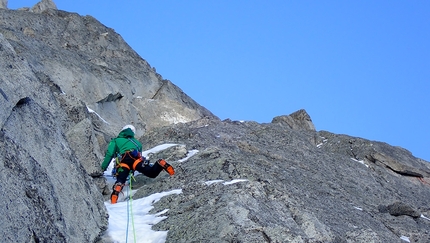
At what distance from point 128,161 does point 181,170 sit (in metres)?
1.44

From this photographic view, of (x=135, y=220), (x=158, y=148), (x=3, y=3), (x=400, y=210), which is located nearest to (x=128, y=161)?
(x=135, y=220)

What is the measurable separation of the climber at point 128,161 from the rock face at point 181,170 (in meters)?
0.36

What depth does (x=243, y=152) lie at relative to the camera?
21594 millimetres

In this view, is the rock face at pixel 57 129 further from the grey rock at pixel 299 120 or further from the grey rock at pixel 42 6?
the grey rock at pixel 42 6

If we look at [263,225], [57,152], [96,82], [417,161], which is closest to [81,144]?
[57,152]

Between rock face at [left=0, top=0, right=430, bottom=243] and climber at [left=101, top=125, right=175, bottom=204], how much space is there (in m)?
0.36

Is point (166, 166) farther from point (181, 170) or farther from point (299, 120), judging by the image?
point (299, 120)

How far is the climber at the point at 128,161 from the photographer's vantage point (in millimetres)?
16500

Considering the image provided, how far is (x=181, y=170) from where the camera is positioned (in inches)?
672

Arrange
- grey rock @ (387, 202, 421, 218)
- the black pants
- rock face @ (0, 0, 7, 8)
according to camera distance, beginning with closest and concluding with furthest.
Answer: the black pants < grey rock @ (387, 202, 421, 218) < rock face @ (0, 0, 7, 8)

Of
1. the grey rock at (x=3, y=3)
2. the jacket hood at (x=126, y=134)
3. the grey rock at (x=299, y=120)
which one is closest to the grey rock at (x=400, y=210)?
the jacket hood at (x=126, y=134)

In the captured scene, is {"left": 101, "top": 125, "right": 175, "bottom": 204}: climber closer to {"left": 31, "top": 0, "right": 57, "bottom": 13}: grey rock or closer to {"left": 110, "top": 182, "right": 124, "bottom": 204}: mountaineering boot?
{"left": 110, "top": 182, "right": 124, "bottom": 204}: mountaineering boot

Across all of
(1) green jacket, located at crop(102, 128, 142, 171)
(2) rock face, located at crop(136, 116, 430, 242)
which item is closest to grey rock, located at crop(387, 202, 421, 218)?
(2) rock face, located at crop(136, 116, 430, 242)

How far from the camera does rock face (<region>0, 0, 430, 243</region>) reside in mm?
10492
